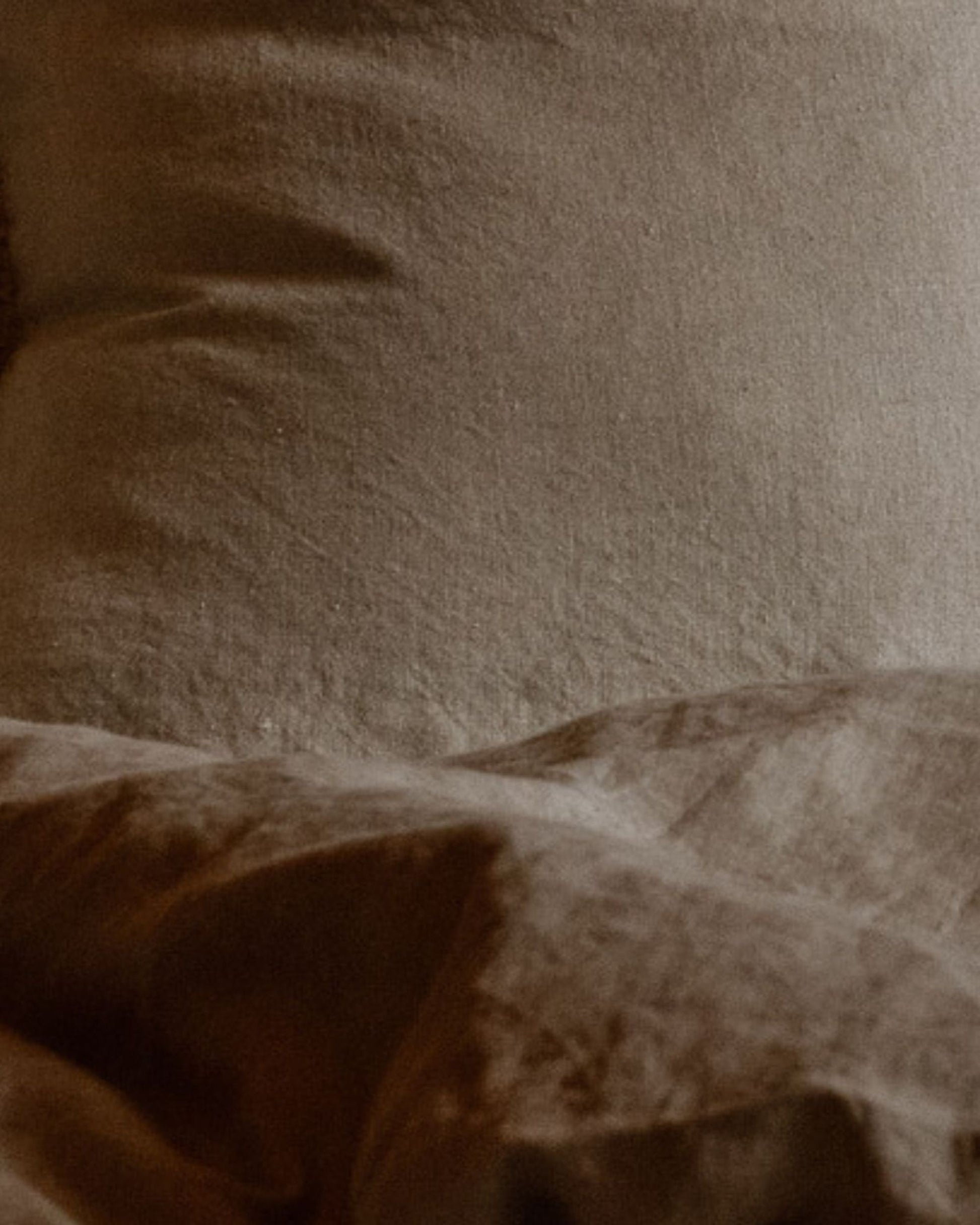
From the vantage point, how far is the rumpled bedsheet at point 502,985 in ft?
1.17

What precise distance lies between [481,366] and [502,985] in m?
0.41

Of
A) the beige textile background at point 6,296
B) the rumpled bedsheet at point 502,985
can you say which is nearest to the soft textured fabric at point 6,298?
the beige textile background at point 6,296

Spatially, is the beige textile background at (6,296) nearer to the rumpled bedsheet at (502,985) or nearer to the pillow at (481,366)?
the pillow at (481,366)

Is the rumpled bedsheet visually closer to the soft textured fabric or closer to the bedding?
the bedding

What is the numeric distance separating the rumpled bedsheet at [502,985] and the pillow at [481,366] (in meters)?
0.16

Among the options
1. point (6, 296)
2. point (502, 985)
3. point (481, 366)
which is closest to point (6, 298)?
point (6, 296)

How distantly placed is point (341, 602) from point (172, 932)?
0.93ft

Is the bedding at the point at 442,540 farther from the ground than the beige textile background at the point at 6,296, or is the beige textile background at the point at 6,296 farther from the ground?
the bedding at the point at 442,540

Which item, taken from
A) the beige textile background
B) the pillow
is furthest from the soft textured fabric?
the pillow

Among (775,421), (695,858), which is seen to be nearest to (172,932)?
(695,858)

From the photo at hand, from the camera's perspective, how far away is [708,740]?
1.90 feet

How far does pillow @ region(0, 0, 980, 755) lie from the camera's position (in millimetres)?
731

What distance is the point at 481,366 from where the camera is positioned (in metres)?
0.77

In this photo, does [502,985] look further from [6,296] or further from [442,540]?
[6,296]
